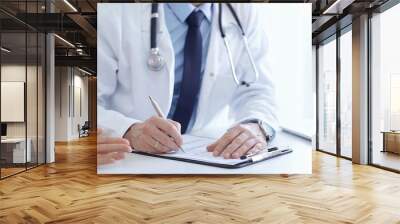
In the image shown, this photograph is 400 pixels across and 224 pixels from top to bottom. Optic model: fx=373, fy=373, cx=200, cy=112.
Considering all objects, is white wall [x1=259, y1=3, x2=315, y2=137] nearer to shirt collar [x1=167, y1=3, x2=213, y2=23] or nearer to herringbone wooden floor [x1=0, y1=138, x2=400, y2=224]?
shirt collar [x1=167, y1=3, x2=213, y2=23]

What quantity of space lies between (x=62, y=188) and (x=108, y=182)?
2.30 feet

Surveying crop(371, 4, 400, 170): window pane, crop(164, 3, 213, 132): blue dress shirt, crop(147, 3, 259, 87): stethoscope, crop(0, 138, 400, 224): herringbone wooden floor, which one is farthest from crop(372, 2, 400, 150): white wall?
crop(164, 3, 213, 132): blue dress shirt

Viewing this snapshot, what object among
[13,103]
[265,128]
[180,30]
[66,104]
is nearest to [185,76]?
[180,30]

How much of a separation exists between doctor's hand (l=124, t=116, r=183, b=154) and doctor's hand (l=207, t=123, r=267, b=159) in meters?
0.60

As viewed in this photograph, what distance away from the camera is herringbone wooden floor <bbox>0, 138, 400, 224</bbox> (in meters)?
3.77

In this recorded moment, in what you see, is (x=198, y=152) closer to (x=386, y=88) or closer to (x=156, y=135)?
(x=156, y=135)

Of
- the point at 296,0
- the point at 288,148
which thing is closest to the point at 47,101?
the point at 288,148

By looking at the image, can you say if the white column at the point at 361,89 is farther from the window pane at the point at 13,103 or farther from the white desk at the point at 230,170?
the window pane at the point at 13,103

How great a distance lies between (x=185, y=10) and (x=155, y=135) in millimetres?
2097

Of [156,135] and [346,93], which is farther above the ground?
[346,93]

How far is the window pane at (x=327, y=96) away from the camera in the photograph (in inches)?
381

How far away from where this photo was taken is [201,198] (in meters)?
4.62

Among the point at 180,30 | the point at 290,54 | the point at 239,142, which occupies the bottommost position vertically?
the point at 239,142

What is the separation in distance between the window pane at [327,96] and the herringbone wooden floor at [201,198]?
3.15m
